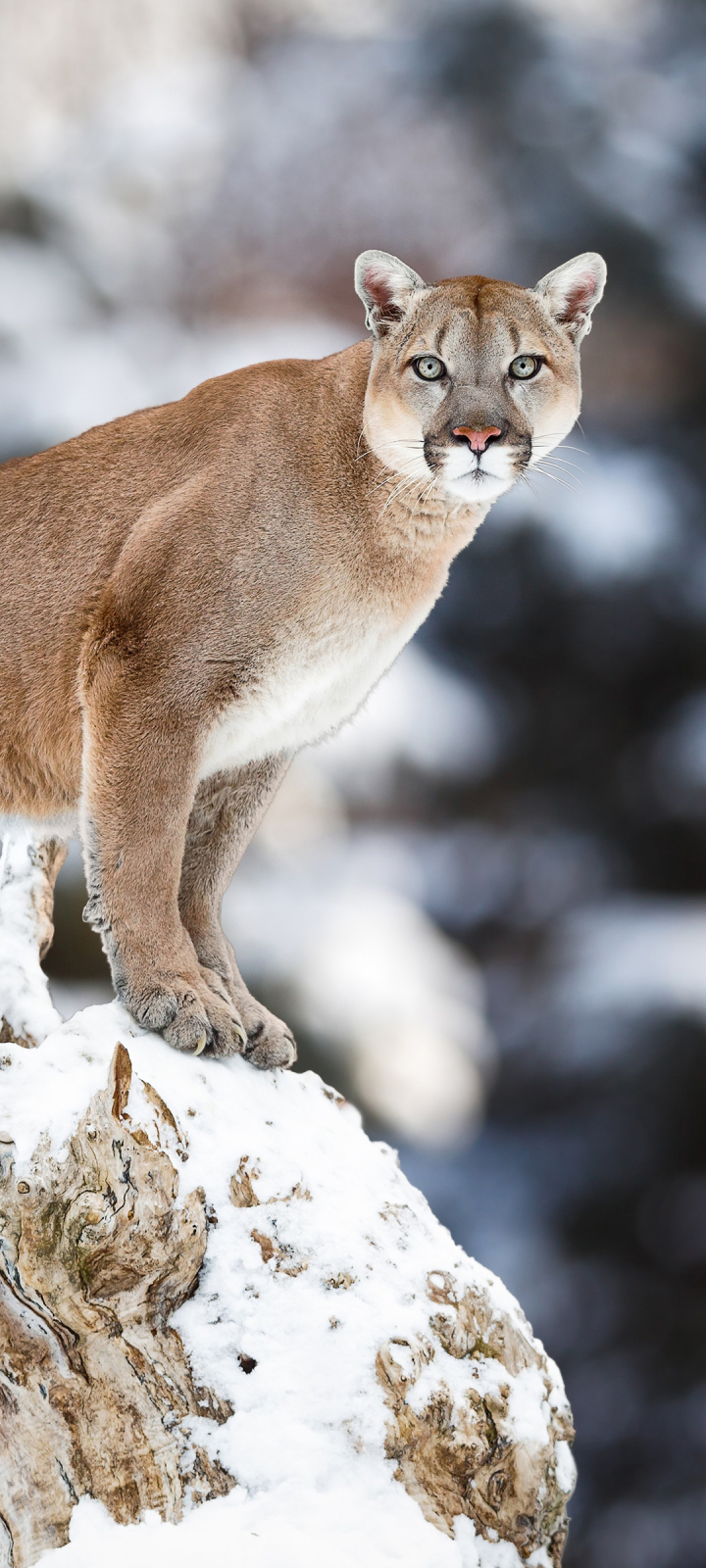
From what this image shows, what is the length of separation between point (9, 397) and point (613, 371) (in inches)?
141

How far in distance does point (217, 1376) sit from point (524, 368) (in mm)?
2275

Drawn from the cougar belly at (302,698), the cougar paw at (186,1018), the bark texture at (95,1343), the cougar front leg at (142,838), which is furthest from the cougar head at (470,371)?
the bark texture at (95,1343)

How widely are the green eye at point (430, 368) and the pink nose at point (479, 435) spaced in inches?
8.4

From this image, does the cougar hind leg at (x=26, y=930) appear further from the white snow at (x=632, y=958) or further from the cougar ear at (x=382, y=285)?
the white snow at (x=632, y=958)

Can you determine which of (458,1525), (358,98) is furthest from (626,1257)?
(358,98)

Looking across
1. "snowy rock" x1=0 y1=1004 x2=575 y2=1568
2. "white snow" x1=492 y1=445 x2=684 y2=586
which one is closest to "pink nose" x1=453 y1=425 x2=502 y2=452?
"snowy rock" x1=0 y1=1004 x2=575 y2=1568

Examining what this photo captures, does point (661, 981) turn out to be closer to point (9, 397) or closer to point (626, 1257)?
point (626, 1257)

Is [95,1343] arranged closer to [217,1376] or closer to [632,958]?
[217,1376]

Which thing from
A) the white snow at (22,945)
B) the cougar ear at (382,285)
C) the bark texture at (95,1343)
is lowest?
the white snow at (22,945)

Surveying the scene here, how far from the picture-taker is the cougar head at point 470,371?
9.71ft

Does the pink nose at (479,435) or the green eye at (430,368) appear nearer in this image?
the pink nose at (479,435)

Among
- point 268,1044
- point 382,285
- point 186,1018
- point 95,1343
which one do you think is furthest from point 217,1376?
point 382,285

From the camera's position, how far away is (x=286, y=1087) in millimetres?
3141

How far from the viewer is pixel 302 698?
3.14 meters
